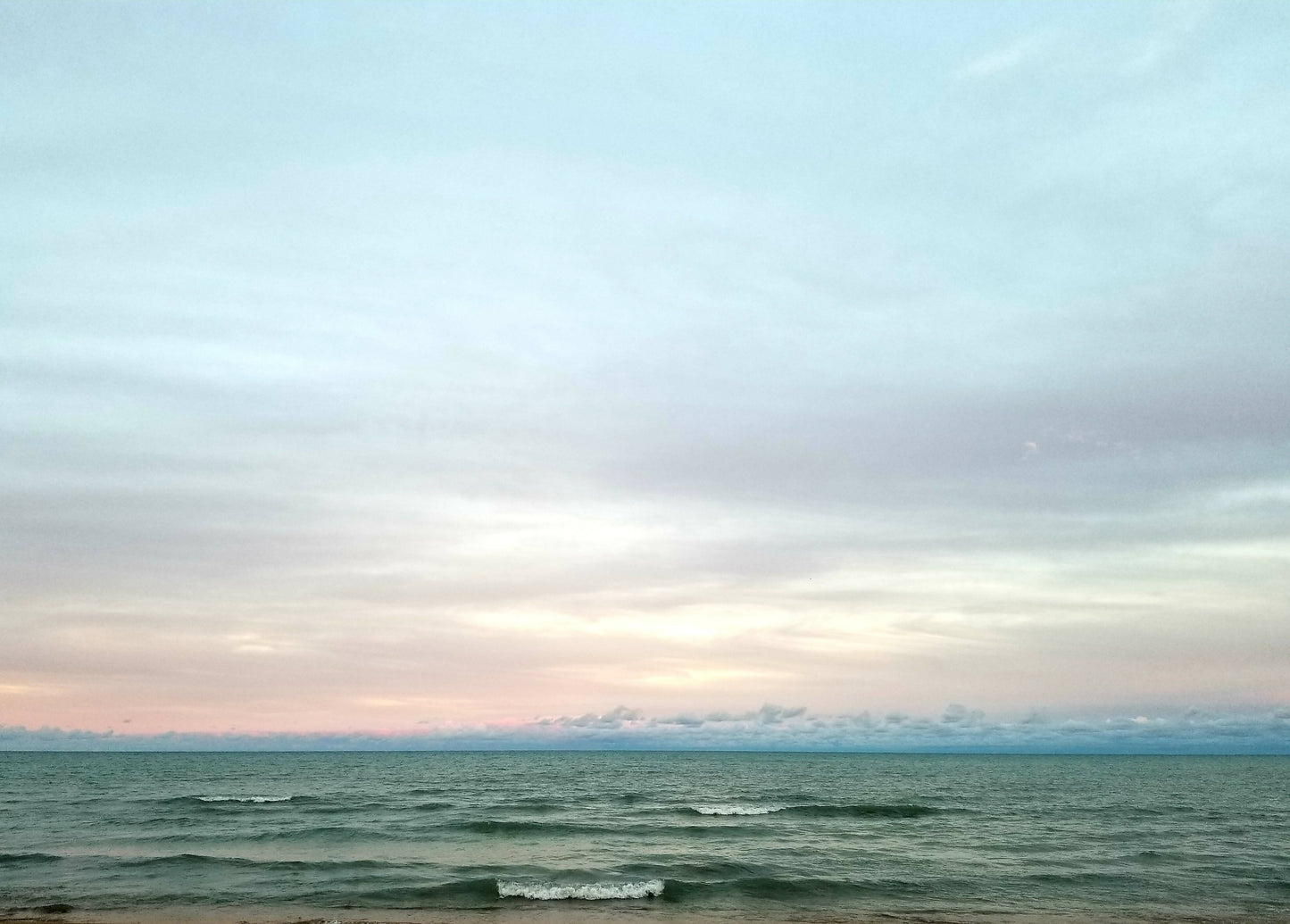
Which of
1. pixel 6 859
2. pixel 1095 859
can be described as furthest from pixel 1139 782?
pixel 6 859

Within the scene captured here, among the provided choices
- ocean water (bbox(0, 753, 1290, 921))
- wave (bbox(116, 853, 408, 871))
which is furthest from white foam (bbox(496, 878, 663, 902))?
wave (bbox(116, 853, 408, 871))

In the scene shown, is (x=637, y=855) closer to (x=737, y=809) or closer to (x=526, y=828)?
(x=526, y=828)

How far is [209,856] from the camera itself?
1286 inches

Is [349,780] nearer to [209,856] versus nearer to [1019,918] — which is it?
[209,856]

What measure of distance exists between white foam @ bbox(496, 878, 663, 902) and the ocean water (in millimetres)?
91

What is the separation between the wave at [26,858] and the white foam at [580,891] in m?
17.3

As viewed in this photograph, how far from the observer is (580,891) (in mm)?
26516

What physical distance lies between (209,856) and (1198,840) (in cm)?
4077

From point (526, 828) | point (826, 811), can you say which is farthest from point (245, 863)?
point (826, 811)

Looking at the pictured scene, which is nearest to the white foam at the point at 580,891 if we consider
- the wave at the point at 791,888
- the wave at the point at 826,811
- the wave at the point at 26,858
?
the wave at the point at 791,888

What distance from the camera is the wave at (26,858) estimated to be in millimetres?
31016

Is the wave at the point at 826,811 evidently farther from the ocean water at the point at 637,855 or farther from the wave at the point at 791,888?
the wave at the point at 791,888

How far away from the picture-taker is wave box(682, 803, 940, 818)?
49.2 metres

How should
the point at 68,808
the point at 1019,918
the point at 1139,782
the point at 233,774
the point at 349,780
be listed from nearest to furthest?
the point at 1019,918
the point at 68,808
the point at 349,780
the point at 1139,782
the point at 233,774
